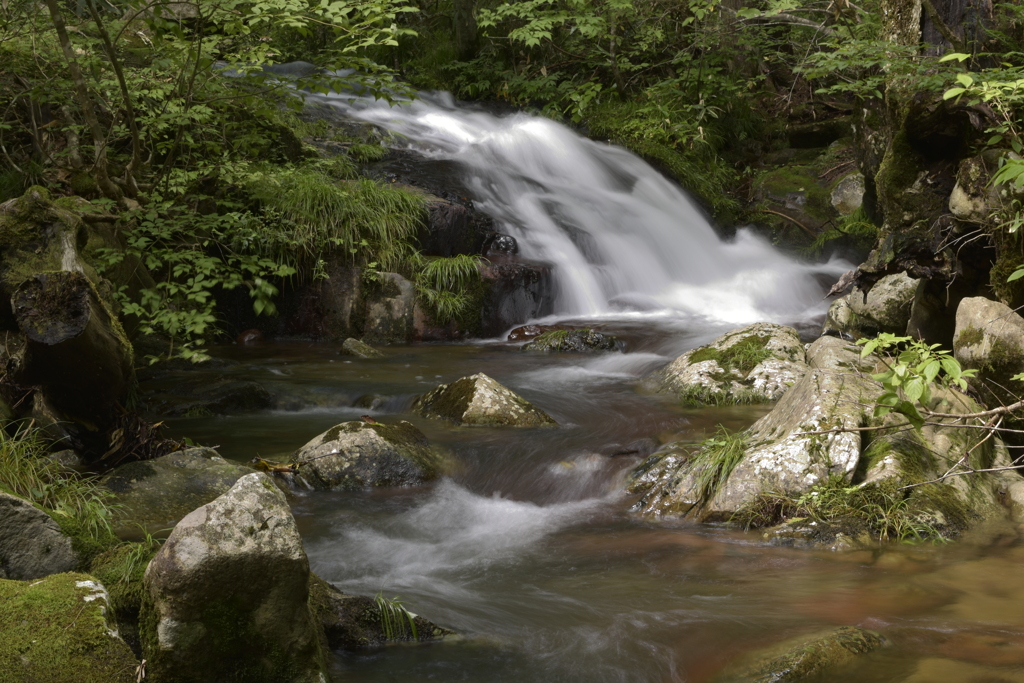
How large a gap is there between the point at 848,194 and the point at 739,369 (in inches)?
305

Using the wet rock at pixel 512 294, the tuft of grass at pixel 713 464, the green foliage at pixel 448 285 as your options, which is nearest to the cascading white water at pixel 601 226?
the wet rock at pixel 512 294

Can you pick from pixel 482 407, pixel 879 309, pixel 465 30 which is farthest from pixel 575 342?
pixel 465 30

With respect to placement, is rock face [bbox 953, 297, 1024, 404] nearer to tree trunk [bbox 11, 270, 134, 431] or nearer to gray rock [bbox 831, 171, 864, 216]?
tree trunk [bbox 11, 270, 134, 431]

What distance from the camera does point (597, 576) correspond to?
3.85m

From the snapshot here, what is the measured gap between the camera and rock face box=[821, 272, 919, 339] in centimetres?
748

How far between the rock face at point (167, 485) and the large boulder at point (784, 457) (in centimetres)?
244

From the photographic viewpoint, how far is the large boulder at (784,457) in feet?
14.5

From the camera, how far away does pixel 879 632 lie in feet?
10.1

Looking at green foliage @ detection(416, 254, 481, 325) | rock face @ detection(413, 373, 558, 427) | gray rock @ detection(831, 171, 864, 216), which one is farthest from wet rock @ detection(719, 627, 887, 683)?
gray rock @ detection(831, 171, 864, 216)

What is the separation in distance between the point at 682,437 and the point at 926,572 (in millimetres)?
2136

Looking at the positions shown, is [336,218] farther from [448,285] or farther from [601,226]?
[601,226]

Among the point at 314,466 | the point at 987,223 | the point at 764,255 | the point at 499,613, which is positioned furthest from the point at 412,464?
the point at 764,255

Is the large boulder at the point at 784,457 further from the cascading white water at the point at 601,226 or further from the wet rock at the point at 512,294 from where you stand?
the cascading white water at the point at 601,226

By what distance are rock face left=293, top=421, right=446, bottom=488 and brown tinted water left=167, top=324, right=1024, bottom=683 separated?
0.12 metres
